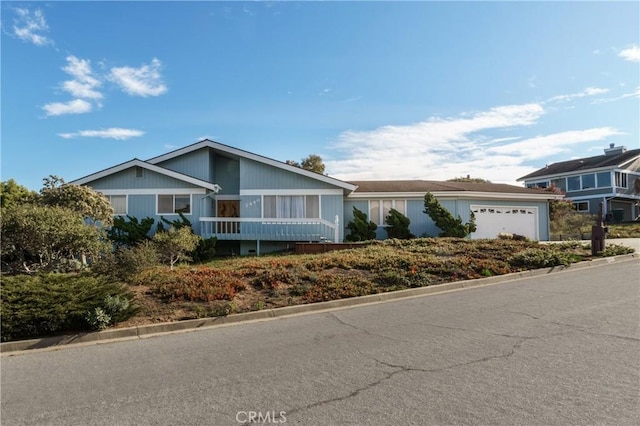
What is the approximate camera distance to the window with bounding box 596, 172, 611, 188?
40656 mm

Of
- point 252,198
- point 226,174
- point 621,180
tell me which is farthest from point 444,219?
point 621,180

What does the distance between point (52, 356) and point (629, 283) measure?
40.1ft

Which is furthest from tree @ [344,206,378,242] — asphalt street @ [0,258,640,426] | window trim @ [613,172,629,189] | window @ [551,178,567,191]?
window @ [551,178,567,191]

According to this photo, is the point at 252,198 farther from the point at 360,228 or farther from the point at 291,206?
the point at 360,228

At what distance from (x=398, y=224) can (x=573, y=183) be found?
32.4 metres

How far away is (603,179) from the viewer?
41.2 meters

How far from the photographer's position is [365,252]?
1527 cm

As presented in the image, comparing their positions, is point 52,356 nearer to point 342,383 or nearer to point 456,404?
point 342,383

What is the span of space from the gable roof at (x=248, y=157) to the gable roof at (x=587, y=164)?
3385 cm

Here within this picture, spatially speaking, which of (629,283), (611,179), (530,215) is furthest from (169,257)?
(611,179)

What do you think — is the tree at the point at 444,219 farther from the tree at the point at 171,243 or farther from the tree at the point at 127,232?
the tree at the point at 127,232

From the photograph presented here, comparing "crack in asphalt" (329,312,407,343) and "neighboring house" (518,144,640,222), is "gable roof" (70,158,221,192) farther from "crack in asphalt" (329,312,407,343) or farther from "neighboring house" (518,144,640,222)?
"neighboring house" (518,144,640,222)

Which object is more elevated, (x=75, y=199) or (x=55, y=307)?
(x=75, y=199)

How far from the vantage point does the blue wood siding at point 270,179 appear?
21141 millimetres
